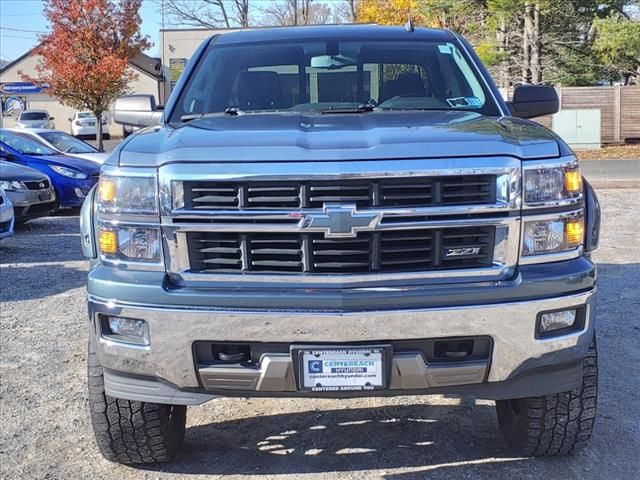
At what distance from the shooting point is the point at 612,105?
84.0 ft

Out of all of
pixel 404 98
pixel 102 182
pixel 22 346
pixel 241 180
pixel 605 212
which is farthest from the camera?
pixel 605 212

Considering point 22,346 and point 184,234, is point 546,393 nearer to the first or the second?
point 184,234

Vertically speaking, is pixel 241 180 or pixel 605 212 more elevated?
pixel 241 180

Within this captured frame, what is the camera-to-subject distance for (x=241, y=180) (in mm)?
2738

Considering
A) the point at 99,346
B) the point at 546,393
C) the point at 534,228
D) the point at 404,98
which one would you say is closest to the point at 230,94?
the point at 404,98

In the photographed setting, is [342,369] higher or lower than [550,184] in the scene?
lower

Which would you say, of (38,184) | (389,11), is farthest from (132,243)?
(389,11)

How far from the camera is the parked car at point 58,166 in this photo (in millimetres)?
12156

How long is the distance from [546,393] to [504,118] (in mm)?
Answer: 1373

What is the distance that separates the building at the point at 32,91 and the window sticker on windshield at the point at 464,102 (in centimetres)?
4157

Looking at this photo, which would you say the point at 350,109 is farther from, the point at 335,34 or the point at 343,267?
the point at 343,267

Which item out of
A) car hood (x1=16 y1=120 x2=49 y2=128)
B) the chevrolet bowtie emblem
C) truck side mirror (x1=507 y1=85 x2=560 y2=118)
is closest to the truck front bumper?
the chevrolet bowtie emblem

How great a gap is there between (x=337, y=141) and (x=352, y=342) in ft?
2.53

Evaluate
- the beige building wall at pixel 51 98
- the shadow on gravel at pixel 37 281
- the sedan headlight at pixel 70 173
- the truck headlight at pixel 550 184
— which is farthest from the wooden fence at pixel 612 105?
the beige building wall at pixel 51 98
